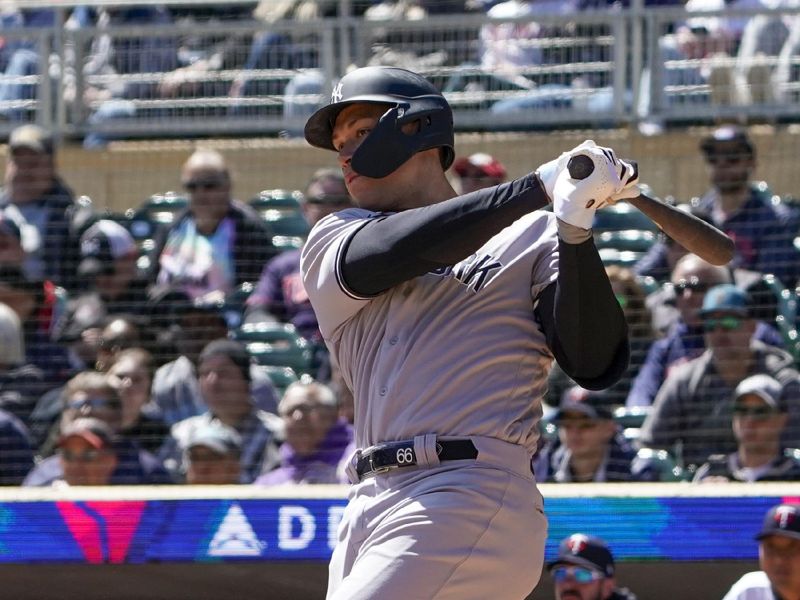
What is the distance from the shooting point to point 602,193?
2.29 metres

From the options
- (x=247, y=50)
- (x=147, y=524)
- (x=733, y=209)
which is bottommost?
(x=147, y=524)

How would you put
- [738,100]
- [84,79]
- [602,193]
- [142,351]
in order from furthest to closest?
[84,79] < [738,100] < [142,351] < [602,193]

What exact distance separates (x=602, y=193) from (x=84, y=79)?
21.3 ft

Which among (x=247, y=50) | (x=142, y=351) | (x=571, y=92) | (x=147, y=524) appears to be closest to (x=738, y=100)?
(x=571, y=92)

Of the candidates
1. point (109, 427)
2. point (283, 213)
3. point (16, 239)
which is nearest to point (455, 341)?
point (109, 427)

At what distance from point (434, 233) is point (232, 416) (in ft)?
11.0

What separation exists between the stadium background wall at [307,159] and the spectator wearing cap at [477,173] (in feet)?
4.20

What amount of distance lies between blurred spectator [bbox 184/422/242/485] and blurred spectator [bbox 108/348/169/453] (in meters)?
0.37

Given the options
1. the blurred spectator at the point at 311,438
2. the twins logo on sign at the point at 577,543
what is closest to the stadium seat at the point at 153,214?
the blurred spectator at the point at 311,438

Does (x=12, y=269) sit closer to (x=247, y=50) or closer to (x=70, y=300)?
(x=70, y=300)

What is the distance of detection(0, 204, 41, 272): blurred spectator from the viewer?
6.73 meters

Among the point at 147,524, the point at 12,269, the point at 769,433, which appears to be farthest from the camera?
the point at 12,269

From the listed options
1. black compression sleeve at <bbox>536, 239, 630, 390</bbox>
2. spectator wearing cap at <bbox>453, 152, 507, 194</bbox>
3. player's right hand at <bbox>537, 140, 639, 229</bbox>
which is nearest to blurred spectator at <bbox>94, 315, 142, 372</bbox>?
spectator wearing cap at <bbox>453, 152, 507, 194</bbox>

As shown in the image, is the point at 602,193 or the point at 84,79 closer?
the point at 602,193
